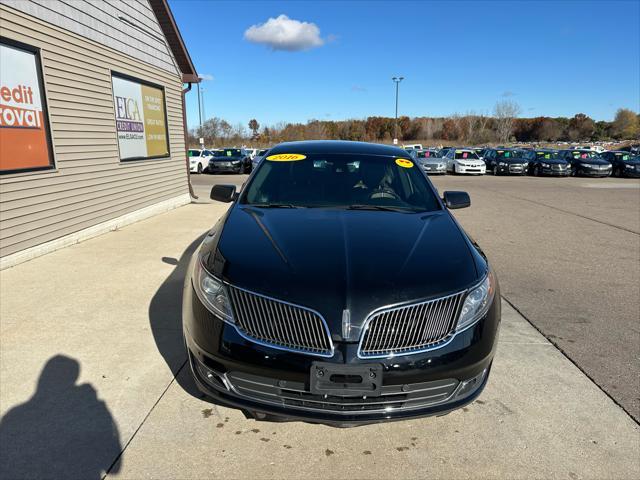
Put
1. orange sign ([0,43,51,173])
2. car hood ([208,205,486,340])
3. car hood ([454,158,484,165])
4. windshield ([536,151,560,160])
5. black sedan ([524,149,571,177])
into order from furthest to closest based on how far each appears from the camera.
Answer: windshield ([536,151,560,160]), car hood ([454,158,484,165]), black sedan ([524,149,571,177]), orange sign ([0,43,51,173]), car hood ([208,205,486,340])

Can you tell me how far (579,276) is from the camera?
5.66m

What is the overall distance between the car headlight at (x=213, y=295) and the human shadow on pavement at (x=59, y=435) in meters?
0.93

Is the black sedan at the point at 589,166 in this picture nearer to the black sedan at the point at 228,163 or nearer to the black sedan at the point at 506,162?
the black sedan at the point at 506,162

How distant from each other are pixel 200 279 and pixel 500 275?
4.39m

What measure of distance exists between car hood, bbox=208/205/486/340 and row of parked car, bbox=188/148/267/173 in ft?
71.9

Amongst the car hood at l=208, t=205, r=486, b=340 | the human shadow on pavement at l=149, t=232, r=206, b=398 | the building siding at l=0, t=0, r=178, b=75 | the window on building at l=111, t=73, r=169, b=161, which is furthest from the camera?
the window on building at l=111, t=73, r=169, b=161

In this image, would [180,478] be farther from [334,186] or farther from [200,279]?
[334,186]

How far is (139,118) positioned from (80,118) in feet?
7.47

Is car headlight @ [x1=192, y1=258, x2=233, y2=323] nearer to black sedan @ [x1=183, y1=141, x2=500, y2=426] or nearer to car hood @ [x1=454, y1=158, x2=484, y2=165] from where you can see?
black sedan @ [x1=183, y1=141, x2=500, y2=426]

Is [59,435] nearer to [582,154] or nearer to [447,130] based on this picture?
[582,154]

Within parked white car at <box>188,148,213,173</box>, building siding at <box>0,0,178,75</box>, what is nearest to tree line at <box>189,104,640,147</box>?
parked white car at <box>188,148,213,173</box>

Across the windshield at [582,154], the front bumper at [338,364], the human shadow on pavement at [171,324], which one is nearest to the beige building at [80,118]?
the human shadow on pavement at [171,324]

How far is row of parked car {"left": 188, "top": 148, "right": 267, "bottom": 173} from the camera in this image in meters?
24.9

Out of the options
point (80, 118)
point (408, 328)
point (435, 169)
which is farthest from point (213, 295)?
point (435, 169)
